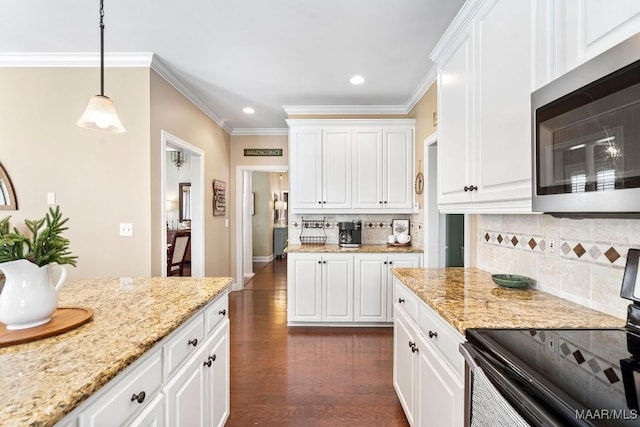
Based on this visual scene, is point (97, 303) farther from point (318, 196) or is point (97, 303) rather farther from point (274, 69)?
point (318, 196)

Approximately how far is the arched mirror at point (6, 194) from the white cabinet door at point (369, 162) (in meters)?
3.37

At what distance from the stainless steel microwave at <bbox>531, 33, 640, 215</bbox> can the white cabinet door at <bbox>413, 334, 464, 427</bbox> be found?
76cm

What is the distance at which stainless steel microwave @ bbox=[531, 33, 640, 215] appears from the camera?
2.50 ft

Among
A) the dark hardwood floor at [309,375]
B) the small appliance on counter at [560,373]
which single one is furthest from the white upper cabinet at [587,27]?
the dark hardwood floor at [309,375]

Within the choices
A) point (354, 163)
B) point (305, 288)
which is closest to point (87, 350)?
point (305, 288)

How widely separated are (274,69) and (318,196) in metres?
1.53

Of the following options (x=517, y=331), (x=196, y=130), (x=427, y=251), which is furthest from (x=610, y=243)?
(x=196, y=130)

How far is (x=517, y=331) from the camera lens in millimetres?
1043

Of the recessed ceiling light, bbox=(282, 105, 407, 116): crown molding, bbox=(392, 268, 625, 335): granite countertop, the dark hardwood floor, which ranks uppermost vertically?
the recessed ceiling light

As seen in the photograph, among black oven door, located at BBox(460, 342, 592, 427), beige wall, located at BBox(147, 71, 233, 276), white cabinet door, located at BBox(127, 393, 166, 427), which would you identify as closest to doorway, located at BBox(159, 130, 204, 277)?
beige wall, located at BBox(147, 71, 233, 276)

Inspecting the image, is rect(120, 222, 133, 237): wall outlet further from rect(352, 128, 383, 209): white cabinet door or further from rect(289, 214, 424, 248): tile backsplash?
rect(352, 128, 383, 209): white cabinet door

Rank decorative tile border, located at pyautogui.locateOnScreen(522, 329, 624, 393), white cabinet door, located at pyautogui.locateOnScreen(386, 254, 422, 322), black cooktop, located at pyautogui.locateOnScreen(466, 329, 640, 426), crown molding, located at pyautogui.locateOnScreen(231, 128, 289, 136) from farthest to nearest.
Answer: crown molding, located at pyautogui.locateOnScreen(231, 128, 289, 136), white cabinet door, located at pyautogui.locateOnScreen(386, 254, 422, 322), decorative tile border, located at pyautogui.locateOnScreen(522, 329, 624, 393), black cooktop, located at pyautogui.locateOnScreen(466, 329, 640, 426)

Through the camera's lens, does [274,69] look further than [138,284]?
Yes

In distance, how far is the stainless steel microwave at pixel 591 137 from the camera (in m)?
0.76
